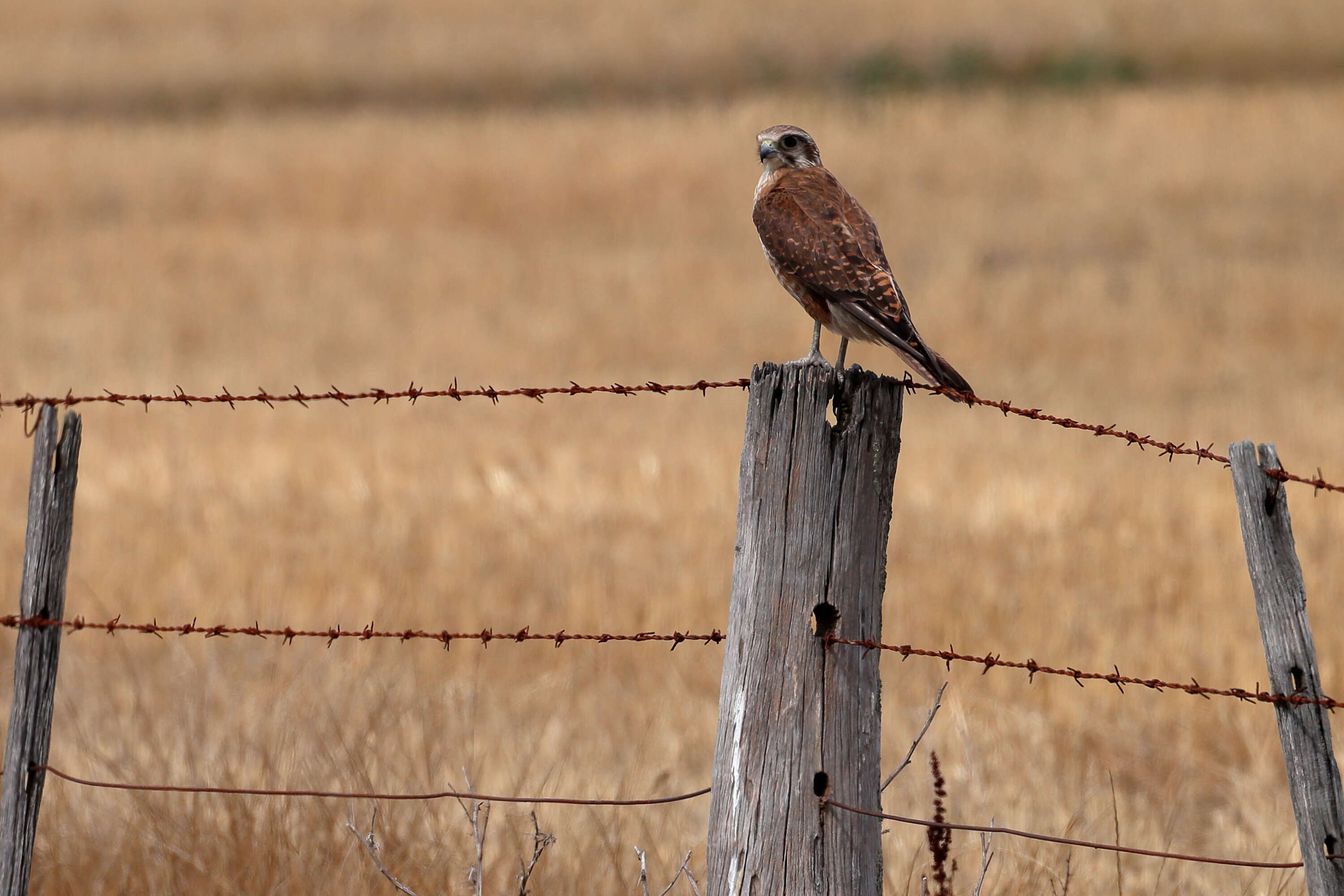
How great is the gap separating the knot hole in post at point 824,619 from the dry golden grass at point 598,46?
88.9ft

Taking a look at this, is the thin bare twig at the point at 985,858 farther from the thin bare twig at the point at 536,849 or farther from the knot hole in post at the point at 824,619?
the thin bare twig at the point at 536,849

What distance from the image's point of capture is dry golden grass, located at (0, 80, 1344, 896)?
18.2 ft

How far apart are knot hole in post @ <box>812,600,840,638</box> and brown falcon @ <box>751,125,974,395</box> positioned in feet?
3.31

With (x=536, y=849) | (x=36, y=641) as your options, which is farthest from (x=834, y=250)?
(x=36, y=641)

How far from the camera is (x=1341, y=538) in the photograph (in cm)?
873

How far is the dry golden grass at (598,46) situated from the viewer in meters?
30.0

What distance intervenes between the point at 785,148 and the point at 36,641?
2.79 metres

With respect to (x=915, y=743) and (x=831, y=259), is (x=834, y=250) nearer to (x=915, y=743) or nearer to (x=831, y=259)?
(x=831, y=259)

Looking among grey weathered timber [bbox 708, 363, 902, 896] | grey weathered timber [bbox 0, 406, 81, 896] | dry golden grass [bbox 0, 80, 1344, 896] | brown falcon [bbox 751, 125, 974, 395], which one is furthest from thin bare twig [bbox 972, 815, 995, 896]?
grey weathered timber [bbox 0, 406, 81, 896]

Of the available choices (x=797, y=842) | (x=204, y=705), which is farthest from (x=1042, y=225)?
(x=797, y=842)

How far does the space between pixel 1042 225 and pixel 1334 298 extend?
16.0 feet

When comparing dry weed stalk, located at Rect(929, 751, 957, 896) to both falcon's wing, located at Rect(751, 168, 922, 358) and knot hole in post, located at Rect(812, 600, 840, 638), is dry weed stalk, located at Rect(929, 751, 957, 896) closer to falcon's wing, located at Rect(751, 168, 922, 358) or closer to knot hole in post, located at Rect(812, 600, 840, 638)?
knot hole in post, located at Rect(812, 600, 840, 638)

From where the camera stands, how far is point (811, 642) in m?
2.66

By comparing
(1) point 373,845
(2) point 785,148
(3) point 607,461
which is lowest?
(1) point 373,845
